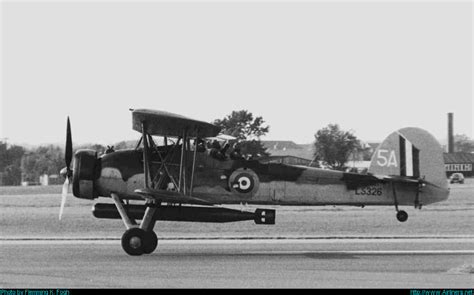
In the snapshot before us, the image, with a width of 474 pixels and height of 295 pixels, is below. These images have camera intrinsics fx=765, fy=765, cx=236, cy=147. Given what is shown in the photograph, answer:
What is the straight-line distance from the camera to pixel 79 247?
19875 millimetres

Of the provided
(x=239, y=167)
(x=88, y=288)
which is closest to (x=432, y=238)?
(x=239, y=167)

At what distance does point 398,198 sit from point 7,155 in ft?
294

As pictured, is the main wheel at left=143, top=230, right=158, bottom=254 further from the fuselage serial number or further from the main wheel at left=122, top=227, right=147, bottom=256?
the fuselage serial number

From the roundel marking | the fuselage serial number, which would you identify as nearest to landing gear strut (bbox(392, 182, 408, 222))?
the fuselage serial number

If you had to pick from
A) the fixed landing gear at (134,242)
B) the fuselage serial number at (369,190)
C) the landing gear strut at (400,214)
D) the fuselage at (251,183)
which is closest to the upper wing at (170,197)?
the fuselage at (251,183)

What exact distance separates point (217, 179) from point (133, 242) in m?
2.57

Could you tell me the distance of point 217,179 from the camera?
18.3m

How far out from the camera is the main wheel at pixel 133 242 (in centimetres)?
1719

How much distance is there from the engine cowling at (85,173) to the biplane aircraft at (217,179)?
0.02 metres

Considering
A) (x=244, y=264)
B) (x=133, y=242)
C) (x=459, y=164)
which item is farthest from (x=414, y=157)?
(x=459, y=164)

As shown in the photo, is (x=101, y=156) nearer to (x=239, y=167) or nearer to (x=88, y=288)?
(x=239, y=167)

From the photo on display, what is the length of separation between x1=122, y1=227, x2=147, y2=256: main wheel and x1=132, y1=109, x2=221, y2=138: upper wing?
2.29 m

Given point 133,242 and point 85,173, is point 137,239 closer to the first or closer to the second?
point 133,242

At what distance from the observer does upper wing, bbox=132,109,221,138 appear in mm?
16406
